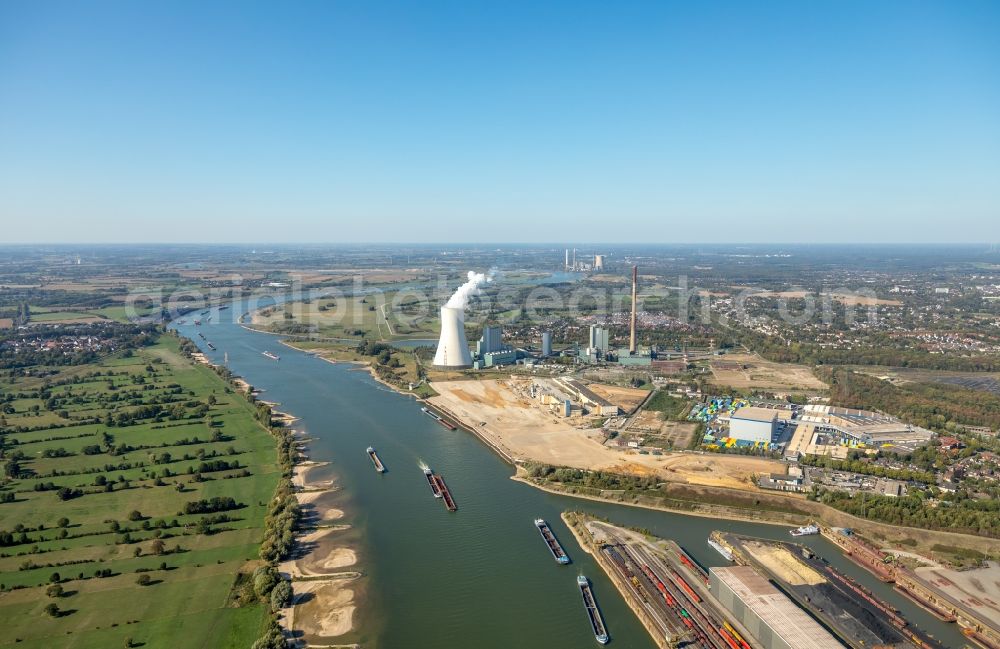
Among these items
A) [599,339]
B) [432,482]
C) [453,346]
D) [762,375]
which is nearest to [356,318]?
[453,346]

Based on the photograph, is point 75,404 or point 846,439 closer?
point 846,439

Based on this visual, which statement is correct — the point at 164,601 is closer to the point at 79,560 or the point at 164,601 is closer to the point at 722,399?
the point at 79,560

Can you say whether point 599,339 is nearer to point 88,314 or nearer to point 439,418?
point 439,418

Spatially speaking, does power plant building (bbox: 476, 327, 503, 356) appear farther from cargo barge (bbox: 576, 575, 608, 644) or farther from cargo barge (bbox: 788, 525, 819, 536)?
cargo barge (bbox: 576, 575, 608, 644)

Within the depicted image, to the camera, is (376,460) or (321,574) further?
(376,460)

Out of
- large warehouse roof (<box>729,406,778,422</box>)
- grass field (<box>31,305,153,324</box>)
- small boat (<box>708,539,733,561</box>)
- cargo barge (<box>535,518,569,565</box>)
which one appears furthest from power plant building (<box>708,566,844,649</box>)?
grass field (<box>31,305,153,324</box>)

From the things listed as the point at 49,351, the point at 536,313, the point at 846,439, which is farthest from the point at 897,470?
the point at 49,351
